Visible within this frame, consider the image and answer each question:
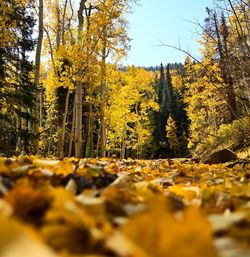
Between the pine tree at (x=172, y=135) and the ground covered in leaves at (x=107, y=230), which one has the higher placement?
the pine tree at (x=172, y=135)

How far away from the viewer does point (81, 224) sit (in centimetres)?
67

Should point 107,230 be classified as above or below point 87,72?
below

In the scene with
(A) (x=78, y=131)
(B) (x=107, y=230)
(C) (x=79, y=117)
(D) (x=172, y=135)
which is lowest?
(B) (x=107, y=230)

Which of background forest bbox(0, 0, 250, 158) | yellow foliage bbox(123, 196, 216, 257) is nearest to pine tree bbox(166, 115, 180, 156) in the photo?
background forest bbox(0, 0, 250, 158)

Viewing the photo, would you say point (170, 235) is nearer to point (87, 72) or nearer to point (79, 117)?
point (79, 117)

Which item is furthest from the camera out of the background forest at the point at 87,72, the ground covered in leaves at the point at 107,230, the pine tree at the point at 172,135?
the pine tree at the point at 172,135

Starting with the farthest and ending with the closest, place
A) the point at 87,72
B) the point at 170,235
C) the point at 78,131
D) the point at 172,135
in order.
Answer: the point at 172,135
the point at 87,72
the point at 78,131
the point at 170,235

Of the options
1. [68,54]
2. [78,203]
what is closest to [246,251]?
[78,203]

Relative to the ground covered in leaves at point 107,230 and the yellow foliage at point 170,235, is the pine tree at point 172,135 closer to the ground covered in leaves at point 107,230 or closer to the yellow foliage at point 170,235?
the ground covered in leaves at point 107,230

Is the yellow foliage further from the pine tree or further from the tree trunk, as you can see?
the pine tree

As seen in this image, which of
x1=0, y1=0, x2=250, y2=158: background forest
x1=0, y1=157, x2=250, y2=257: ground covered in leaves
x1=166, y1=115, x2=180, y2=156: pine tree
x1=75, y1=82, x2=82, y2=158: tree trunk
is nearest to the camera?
x1=0, y1=157, x2=250, y2=257: ground covered in leaves

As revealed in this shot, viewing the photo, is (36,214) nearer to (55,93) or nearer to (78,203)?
(78,203)

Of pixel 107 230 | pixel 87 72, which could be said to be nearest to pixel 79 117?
pixel 87 72

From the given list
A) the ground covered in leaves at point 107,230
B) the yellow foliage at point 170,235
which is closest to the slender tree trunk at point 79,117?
the ground covered in leaves at point 107,230
